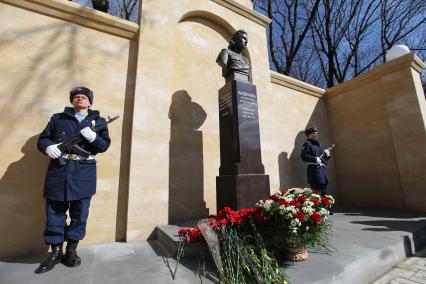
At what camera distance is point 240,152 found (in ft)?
12.2

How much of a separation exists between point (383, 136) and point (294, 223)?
213 inches

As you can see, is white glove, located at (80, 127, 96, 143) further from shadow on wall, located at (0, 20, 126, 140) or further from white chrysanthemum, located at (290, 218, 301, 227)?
white chrysanthemum, located at (290, 218, 301, 227)

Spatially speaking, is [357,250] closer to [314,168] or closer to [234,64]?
[314,168]

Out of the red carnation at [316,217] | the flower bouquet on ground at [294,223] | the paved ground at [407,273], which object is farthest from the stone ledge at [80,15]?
the paved ground at [407,273]

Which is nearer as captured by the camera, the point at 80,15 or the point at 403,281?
the point at 403,281

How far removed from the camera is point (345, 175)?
6977 millimetres

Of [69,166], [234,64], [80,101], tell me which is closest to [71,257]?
[69,166]

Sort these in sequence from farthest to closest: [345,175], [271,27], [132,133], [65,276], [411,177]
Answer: [271,27] → [345,175] → [411,177] → [132,133] → [65,276]

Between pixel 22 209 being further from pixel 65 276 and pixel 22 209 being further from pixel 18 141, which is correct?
pixel 65 276

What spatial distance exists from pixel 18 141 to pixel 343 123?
25.4 feet

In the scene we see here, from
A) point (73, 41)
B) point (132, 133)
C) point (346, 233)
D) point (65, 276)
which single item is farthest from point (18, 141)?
A: point (346, 233)

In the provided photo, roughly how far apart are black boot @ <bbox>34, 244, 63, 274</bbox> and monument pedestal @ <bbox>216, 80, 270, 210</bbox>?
2185 millimetres

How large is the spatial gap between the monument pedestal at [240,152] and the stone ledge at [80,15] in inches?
82.3

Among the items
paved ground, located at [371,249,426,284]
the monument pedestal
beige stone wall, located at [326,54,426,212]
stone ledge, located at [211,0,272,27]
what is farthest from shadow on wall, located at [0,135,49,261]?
beige stone wall, located at [326,54,426,212]
